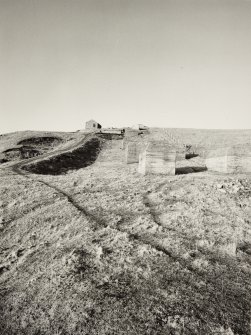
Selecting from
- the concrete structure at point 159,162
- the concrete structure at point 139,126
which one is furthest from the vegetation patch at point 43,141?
the concrete structure at point 159,162

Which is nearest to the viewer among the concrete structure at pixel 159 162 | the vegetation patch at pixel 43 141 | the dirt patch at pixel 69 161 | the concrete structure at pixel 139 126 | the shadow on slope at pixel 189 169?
the concrete structure at pixel 159 162

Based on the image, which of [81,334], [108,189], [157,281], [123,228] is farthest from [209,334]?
[108,189]

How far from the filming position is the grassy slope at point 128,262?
13.1 feet

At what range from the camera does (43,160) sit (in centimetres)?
1870

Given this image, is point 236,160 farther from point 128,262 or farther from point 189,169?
point 128,262

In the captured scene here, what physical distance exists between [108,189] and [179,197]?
3.29 metres

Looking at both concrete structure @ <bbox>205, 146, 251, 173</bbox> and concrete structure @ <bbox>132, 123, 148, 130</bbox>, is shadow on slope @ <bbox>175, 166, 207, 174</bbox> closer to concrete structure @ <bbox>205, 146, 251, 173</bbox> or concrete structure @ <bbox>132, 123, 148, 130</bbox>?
concrete structure @ <bbox>205, 146, 251, 173</bbox>

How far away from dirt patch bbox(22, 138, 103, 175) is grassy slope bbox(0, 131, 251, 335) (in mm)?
7372

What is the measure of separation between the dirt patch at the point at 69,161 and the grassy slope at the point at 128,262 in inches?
290

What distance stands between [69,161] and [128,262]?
53.4ft

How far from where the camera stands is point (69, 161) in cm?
2064

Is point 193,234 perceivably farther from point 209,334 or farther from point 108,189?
point 108,189

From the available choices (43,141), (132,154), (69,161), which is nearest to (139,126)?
(43,141)

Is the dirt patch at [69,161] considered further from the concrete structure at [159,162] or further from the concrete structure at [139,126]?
the concrete structure at [139,126]
